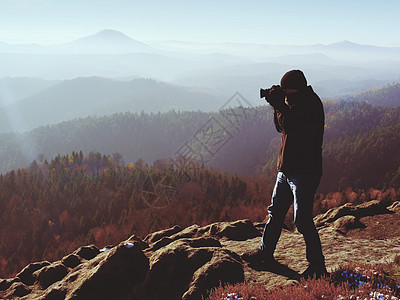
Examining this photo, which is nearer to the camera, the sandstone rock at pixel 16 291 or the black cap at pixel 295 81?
the black cap at pixel 295 81

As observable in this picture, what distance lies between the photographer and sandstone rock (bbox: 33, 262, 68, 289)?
8297 mm

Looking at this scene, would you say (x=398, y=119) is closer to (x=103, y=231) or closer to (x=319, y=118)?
(x=103, y=231)

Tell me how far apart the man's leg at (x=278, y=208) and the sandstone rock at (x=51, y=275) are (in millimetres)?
5585

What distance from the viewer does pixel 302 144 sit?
18.1ft

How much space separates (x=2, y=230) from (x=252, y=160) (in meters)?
129

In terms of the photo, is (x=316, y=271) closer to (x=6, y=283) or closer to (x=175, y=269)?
(x=175, y=269)

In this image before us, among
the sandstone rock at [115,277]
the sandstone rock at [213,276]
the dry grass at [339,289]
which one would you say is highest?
the dry grass at [339,289]

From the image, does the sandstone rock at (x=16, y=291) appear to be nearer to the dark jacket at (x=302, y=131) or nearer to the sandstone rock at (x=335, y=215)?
the dark jacket at (x=302, y=131)

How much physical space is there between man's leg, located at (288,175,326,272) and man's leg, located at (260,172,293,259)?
1.15ft

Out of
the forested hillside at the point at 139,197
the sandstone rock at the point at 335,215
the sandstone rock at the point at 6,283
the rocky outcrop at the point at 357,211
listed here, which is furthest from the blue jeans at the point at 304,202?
the forested hillside at the point at 139,197

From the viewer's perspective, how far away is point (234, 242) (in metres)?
9.68

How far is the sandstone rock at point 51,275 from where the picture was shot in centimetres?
830

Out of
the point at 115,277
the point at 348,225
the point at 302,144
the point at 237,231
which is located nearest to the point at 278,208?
the point at 302,144

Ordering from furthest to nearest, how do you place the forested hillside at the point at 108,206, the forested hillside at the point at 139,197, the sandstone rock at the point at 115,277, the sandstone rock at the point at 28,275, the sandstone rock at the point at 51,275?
the forested hillside at the point at 139,197
the forested hillside at the point at 108,206
the sandstone rock at the point at 28,275
the sandstone rock at the point at 51,275
the sandstone rock at the point at 115,277
